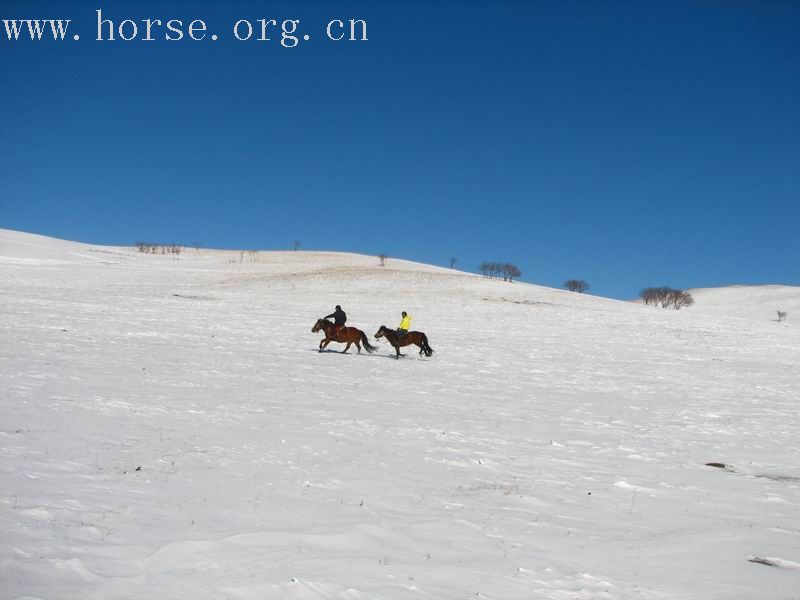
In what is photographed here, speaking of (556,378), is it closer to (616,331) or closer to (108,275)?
(616,331)

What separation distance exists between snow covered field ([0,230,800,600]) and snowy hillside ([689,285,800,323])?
109 metres

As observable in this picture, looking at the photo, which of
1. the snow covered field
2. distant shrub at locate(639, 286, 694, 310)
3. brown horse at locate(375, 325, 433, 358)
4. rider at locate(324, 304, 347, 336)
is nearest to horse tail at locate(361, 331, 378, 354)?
brown horse at locate(375, 325, 433, 358)

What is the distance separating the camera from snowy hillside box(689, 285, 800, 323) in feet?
421

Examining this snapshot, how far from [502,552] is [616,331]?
40743 mm

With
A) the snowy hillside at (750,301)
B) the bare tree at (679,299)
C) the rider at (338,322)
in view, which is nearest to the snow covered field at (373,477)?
the rider at (338,322)

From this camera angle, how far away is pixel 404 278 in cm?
7581

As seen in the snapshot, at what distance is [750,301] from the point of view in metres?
158

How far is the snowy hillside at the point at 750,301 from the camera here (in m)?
128

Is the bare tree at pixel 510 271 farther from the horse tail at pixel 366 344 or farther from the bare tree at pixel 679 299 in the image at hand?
the horse tail at pixel 366 344

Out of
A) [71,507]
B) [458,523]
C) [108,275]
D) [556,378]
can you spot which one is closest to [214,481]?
[71,507]

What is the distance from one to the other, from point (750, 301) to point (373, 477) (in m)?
174

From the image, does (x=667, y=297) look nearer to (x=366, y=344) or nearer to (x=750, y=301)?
(x=750, y=301)

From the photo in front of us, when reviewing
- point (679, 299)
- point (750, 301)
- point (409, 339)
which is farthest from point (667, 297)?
point (409, 339)

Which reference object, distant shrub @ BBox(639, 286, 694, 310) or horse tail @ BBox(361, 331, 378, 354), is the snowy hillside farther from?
horse tail @ BBox(361, 331, 378, 354)
